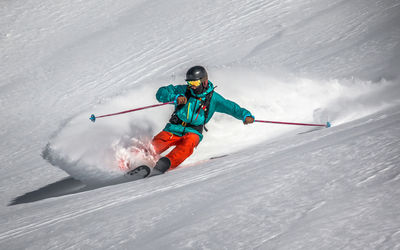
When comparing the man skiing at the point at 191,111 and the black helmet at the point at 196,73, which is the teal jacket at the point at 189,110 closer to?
the man skiing at the point at 191,111

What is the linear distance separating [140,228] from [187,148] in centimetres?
247

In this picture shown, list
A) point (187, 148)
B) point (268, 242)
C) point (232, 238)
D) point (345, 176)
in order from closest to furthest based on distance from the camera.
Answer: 1. point (268, 242)
2. point (232, 238)
3. point (345, 176)
4. point (187, 148)

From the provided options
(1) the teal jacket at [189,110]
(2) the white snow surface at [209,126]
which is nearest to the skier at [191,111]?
(1) the teal jacket at [189,110]

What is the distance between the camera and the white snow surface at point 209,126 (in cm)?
191

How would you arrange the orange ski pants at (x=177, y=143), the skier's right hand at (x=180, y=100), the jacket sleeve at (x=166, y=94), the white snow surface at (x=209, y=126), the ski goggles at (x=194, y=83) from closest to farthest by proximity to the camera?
the white snow surface at (x=209, y=126), the orange ski pants at (x=177, y=143), the skier's right hand at (x=180, y=100), the ski goggles at (x=194, y=83), the jacket sleeve at (x=166, y=94)

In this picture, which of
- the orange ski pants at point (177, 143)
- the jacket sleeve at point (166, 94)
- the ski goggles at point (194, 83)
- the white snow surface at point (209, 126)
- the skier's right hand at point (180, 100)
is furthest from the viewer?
the jacket sleeve at point (166, 94)

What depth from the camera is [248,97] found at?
242 inches

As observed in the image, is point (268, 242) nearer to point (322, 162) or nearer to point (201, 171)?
point (322, 162)

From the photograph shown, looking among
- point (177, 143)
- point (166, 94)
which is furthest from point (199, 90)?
point (177, 143)

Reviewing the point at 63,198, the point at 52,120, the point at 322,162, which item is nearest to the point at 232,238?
the point at 322,162

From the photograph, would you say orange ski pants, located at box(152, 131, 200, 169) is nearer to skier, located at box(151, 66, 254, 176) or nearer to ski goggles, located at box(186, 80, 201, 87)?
skier, located at box(151, 66, 254, 176)

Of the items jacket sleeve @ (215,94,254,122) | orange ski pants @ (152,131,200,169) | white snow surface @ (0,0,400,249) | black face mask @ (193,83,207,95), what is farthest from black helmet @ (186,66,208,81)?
white snow surface @ (0,0,400,249)

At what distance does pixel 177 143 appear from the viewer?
4.98 m

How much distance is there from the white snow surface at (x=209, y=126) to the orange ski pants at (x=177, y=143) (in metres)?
0.13
